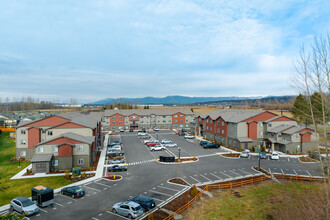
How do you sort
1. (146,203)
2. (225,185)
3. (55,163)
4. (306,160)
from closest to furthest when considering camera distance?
(146,203) → (225,185) → (55,163) → (306,160)

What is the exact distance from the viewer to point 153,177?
110 feet

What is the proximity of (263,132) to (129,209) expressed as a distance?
45.9m

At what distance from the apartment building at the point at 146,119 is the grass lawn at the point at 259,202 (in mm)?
66113

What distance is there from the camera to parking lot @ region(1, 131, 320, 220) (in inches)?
918

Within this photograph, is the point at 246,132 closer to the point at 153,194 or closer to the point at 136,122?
the point at 153,194

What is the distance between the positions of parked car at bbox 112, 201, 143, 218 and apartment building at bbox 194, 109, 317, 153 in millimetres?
37603

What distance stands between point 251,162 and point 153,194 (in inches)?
943

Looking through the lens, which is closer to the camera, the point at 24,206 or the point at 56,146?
the point at 24,206

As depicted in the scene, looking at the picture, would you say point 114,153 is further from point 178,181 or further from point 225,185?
point 225,185

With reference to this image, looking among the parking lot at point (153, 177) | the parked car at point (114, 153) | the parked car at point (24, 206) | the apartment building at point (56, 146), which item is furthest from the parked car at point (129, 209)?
the parked car at point (114, 153)

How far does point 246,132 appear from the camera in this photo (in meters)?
55.7

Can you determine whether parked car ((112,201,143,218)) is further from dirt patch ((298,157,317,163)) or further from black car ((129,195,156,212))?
dirt patch ((298,157,317,163))

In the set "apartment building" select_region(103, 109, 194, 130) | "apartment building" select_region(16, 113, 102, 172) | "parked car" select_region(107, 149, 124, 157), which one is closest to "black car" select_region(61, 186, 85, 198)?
"apartment building" select_region(16, 113, 102, 172)

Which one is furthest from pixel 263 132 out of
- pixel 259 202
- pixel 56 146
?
pixel 56 146
